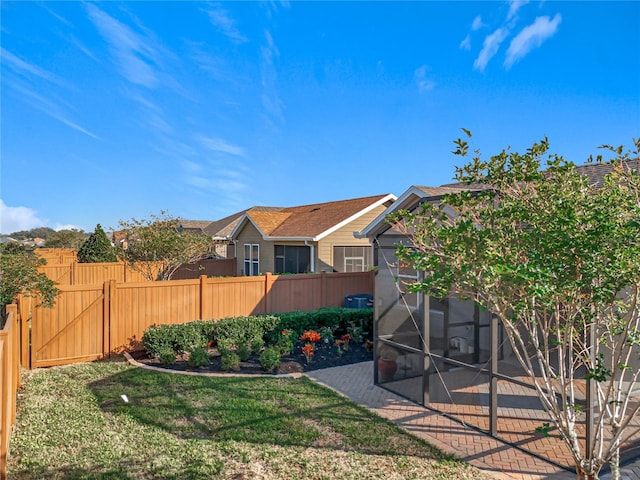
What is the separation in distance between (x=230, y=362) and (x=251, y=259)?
45.5 feet

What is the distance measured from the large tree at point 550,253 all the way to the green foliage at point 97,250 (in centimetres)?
2284

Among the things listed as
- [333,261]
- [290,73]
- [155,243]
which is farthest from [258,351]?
[290,73]

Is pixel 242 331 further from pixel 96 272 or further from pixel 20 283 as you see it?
pixel 96 272

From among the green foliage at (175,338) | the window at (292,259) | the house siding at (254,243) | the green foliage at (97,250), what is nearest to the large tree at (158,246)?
the window at (292,259)

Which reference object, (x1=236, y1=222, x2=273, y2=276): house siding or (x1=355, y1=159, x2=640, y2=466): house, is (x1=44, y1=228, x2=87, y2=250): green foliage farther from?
(x1=355, y1=159, x2=640, y2=466): house

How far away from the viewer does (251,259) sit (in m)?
22.1

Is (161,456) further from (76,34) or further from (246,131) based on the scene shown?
(246,131)

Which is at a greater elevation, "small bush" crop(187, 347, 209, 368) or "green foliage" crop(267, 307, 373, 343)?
"green foliage" crop(267, 307, 373, 343)

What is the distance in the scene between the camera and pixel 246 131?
737 inches

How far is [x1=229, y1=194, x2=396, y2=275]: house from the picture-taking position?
1800 centimetres

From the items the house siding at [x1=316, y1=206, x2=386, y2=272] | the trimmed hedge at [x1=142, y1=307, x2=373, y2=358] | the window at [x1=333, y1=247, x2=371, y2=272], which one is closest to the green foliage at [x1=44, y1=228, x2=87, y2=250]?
the house siding at [x1=316, y1=206, x2=386, y2=272]

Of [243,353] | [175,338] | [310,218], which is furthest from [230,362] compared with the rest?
[310,218]

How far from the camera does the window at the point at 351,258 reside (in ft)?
60.0

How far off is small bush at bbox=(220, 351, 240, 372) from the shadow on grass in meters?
0.56
